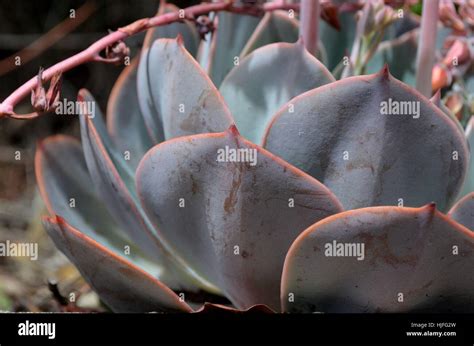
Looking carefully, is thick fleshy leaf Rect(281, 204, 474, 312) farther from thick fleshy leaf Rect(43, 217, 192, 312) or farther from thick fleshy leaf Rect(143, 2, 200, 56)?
thick fleshy leaf Rect(143, 2, 200, 56)

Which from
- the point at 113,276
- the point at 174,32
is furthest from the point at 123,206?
the point at 174,32

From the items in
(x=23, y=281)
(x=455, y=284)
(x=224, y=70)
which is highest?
(x=224, y=70)

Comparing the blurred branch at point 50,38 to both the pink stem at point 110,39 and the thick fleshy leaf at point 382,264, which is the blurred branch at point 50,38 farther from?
the thick fleshy leaf at point 382,264

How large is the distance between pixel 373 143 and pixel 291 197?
2.4 inches

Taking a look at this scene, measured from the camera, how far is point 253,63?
479mm

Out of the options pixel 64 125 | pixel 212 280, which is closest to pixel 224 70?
pixel 212 280

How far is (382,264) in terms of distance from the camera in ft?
1.24

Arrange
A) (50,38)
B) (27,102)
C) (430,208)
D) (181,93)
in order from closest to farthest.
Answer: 1. (430,208)
2. (181,93)
3. (27,102)
4. (50,38)

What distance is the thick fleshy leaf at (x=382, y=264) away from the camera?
1.18 feet

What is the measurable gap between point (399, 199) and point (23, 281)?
1.45 ft

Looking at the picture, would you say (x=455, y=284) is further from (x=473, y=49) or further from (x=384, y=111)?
(x=473, y=49)

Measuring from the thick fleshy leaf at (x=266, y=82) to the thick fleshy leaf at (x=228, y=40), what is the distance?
7 cm

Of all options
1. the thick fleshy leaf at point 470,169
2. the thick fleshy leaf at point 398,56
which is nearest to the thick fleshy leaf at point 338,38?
the thick fleshy leaf at point 398,56

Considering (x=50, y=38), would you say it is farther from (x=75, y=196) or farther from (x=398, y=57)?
(x=398, y=57)
